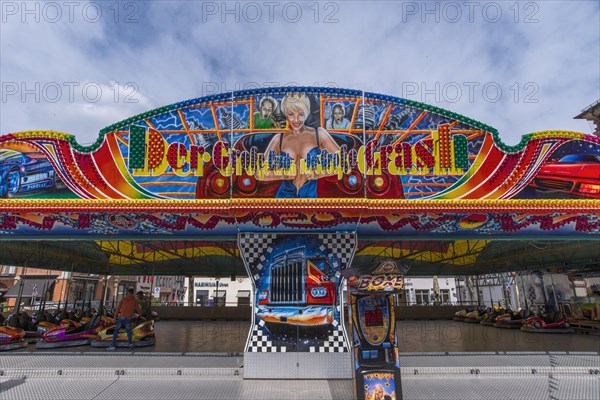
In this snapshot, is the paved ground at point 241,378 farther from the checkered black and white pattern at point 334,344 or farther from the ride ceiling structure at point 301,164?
the ride ceiling structure at point 301,164

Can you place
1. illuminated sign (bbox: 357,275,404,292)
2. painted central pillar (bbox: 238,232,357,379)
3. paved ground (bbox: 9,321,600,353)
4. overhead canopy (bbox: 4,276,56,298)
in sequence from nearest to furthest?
illuminated sign (bbox: 357,275,404,292)
painted central pillar (bbox: 238,232,357,379)
paved ground (bbox: 9,321,600,353)
overhead canopy (bbox: 4,276,56,298)

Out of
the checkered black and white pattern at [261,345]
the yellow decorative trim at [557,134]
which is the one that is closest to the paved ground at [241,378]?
the checkered black and white pattern at [261,345]

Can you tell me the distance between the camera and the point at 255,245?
256 inches

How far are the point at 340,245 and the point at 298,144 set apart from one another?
186 centimetres

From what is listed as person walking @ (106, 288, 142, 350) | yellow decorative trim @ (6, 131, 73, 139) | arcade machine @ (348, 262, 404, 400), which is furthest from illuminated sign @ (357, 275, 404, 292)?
person walking @ (106, 288, 142, 350)

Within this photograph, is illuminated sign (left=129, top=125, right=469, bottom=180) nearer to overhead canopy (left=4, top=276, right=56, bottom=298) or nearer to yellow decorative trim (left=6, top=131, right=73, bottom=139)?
yellow decorative trim (left=6, top=131, right=73, bottom=139)

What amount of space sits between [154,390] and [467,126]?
6233 mm

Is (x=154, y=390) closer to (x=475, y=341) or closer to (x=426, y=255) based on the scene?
(x=475, y=341)

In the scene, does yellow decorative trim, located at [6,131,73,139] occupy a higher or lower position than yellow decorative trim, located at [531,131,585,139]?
higher

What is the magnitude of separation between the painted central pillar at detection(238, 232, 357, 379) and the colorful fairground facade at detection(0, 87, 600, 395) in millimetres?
17

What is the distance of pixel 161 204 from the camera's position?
220 inches

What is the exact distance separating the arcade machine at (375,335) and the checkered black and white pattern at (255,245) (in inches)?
90.0

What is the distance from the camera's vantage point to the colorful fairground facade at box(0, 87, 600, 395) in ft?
19.5

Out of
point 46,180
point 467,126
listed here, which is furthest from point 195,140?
point 467,126
